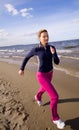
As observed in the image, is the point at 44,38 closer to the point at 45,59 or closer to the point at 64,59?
the point at 45,59

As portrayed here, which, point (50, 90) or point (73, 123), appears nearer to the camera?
point (50, 90)

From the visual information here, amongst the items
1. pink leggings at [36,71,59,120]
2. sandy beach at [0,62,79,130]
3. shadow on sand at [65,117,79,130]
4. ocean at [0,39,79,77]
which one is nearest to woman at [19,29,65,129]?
pink leggings at [36,71,59,120]

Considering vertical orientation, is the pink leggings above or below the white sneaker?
above

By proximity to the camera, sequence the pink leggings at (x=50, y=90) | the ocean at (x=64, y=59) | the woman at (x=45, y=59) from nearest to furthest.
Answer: the pink leggings at (x=50, y=90) → the woman at (x=45, y=59) → the ocean at (x=64, y=59)

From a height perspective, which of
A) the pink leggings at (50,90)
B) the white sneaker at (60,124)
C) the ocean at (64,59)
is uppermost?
the pink leggings at (50,90)

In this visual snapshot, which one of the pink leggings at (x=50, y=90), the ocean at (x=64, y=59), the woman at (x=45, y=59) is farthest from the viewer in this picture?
the ocean at (x=64, y=59)

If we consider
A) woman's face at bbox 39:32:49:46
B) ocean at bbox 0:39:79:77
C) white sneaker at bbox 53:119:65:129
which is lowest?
ocean at bbox 0:39:79:77

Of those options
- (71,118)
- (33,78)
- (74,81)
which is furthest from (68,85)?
(71,118)

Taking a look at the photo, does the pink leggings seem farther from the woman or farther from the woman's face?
the woman's face

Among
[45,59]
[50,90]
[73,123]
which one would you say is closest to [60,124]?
[73,123]

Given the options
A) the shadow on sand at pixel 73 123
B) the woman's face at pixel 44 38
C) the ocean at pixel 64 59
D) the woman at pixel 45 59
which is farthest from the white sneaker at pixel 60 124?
the ocean at pixel 64 59

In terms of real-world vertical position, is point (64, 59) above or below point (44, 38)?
below

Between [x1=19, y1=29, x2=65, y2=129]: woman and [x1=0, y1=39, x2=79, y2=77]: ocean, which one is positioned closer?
[x1=19, y1=29, x2=65, y2=129]: woman

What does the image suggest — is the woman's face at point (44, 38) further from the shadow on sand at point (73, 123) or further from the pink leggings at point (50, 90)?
the shadow on sand at point (73, 123)
